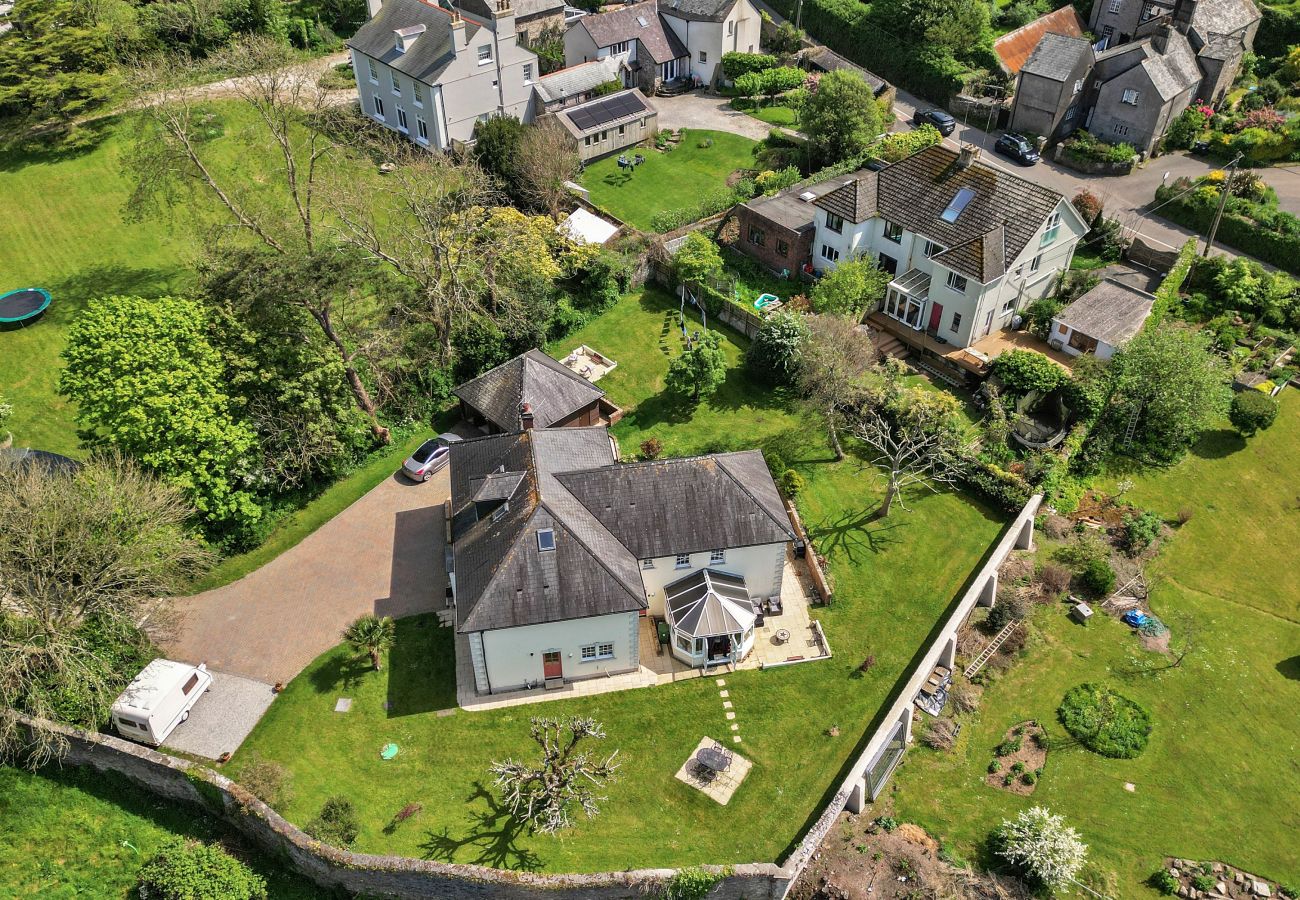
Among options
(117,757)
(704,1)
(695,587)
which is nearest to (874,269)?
(695,587)

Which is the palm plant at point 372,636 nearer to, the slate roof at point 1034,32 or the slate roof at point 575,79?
the slate roof at point 575,79

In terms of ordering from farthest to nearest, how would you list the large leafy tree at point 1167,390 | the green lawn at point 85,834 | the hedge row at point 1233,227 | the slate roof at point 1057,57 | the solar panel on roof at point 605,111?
1. the solar panel on roof at point 605,111
2. the slate roof at point 1057,57
3. the hedge row at point 1233,227
4. the large leafy tree at point 1167,390
5. the green lawn at point 85,834

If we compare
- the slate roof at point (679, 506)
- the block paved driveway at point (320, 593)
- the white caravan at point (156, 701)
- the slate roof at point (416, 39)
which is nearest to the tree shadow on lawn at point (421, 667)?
the block paved driveway at point (320, 593)

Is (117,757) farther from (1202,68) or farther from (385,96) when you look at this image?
(1202,68)

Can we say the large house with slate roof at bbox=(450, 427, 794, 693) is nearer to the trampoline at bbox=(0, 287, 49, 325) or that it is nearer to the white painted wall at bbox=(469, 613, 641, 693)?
the white painted wall at bbox=(469, 613, 641, 693)

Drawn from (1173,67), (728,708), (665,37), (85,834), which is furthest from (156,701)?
(1173,67)

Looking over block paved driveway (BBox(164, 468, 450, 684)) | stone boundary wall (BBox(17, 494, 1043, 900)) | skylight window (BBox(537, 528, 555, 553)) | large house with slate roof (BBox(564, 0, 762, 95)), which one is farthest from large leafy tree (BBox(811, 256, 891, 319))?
Answer: large house with slate roof (BBox(564, 0, 762, 95))

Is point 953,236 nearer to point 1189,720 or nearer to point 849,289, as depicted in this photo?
point 849,289
